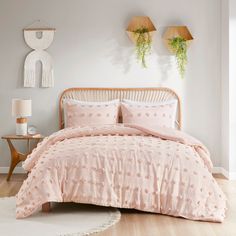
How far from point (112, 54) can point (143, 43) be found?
42 centimetres

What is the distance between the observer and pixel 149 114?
6.18 m

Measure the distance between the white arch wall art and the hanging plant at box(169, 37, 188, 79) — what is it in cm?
153

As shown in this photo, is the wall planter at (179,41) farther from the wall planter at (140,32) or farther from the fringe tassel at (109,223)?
the fringe tassel at (109,223)

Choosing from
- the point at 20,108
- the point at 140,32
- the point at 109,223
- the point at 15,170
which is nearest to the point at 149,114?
the point at 140,32

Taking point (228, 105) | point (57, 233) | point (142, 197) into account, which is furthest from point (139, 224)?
point (228, 105)

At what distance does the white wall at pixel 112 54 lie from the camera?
21.6 feet

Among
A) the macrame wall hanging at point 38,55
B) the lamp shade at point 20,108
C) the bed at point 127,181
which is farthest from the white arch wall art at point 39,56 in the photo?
the bed at point 127,181

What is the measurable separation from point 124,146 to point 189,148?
0.65m

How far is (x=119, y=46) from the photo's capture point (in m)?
6.62

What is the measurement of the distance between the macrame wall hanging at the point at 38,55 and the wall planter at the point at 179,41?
1.49 m

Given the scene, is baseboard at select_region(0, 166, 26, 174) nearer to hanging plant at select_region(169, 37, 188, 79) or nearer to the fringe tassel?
hanging plant at select_region(169, 37, 188, 79)

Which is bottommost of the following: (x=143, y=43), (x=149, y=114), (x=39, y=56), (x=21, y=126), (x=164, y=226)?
(x=164, y=226)

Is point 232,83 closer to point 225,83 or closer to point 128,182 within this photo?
point 225,83

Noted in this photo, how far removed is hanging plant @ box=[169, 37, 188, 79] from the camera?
255 inches
